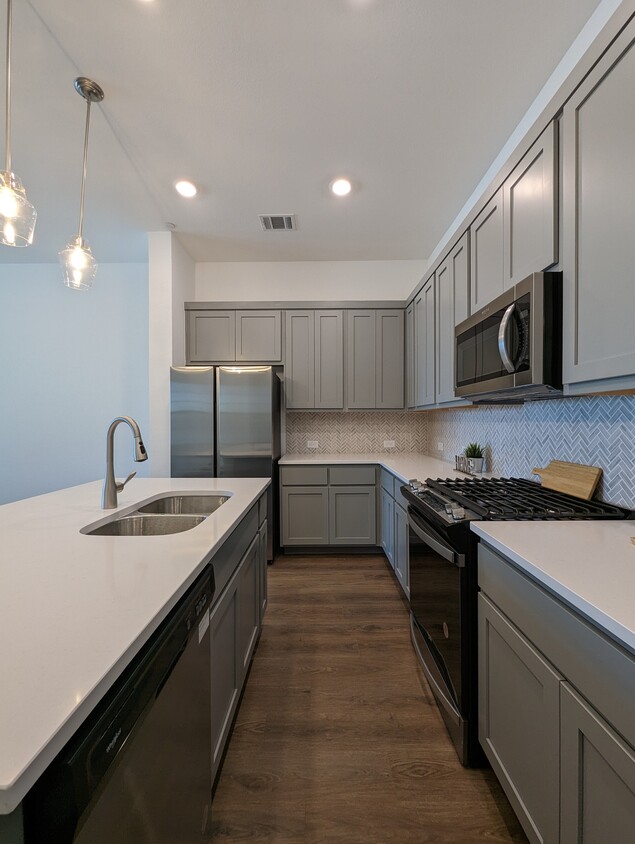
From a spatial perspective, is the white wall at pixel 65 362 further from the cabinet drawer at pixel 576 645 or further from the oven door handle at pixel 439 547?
the cabinet drawer at pixel 576 645

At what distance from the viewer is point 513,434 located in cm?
241

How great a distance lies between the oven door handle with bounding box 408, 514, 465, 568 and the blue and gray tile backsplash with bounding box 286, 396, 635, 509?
27.4 inches

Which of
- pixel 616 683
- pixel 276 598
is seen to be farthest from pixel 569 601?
pixel 276 598

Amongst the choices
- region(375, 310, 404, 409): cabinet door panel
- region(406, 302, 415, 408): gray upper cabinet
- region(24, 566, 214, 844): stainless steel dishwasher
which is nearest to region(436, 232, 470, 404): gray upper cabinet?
region(406, 302, 415, 408): gray upper cabinet

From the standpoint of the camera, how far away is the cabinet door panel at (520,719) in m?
0.97

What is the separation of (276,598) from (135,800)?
2.27 meters

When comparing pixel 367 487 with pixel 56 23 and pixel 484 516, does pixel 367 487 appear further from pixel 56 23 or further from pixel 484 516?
pixel 56 23

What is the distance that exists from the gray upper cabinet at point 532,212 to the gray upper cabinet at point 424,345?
1246mm

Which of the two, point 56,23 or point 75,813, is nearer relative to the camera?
point 75,813

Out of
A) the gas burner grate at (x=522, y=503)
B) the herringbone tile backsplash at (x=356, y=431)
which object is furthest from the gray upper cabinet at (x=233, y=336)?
the gas burner grate at (x=522, y=503)

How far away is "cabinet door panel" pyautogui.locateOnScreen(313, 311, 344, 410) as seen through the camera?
3.98 m

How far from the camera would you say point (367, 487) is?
11.9 ft

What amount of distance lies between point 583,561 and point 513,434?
1502 mm

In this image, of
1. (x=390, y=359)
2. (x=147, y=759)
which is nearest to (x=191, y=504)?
(x=147, y=759)
